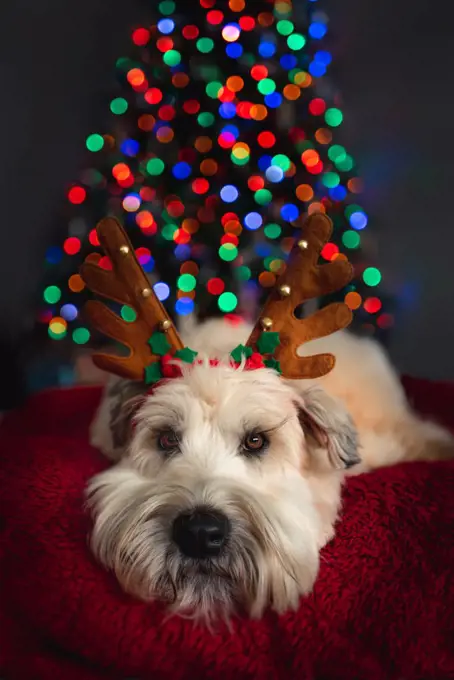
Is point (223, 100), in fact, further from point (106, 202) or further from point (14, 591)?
point (14, 591)

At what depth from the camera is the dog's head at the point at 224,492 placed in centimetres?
118

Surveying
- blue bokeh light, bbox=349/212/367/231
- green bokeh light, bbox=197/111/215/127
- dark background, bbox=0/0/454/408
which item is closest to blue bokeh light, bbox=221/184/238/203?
green bokeh light, bbox=197/111/215/127

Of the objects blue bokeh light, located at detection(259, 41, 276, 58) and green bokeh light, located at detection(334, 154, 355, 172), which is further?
green bokeh light, located at detection(334, 154, 355, 172)

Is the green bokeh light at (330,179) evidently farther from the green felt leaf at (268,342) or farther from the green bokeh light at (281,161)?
the green felt leaf at (268,342)

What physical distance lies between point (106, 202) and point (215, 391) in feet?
4.78

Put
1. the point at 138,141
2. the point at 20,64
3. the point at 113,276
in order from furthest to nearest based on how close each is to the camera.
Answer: the point at 20,64
the point at 138,141
the point at 113,276

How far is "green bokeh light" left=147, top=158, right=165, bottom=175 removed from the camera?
8.13 feet

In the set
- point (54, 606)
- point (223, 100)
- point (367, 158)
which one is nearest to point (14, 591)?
point (54, 606)

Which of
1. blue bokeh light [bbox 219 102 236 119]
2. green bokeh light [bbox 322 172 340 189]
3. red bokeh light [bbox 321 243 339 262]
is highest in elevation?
blue bokeh light [bbox 219 102 236 119]

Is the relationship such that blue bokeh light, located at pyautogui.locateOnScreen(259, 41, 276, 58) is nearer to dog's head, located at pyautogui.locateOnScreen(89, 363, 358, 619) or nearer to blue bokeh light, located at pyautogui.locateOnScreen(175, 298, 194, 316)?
blue bokeh light, located at pyautogui.locateOnScreen(175, 298, 194, 316)

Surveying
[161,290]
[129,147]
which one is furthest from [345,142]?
[161,290]

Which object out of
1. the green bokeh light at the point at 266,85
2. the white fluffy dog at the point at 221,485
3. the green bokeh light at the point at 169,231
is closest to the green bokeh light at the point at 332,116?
the green bokeh light at the point at 266,85

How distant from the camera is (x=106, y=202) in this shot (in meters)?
2.56

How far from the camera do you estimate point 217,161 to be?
2.51m
